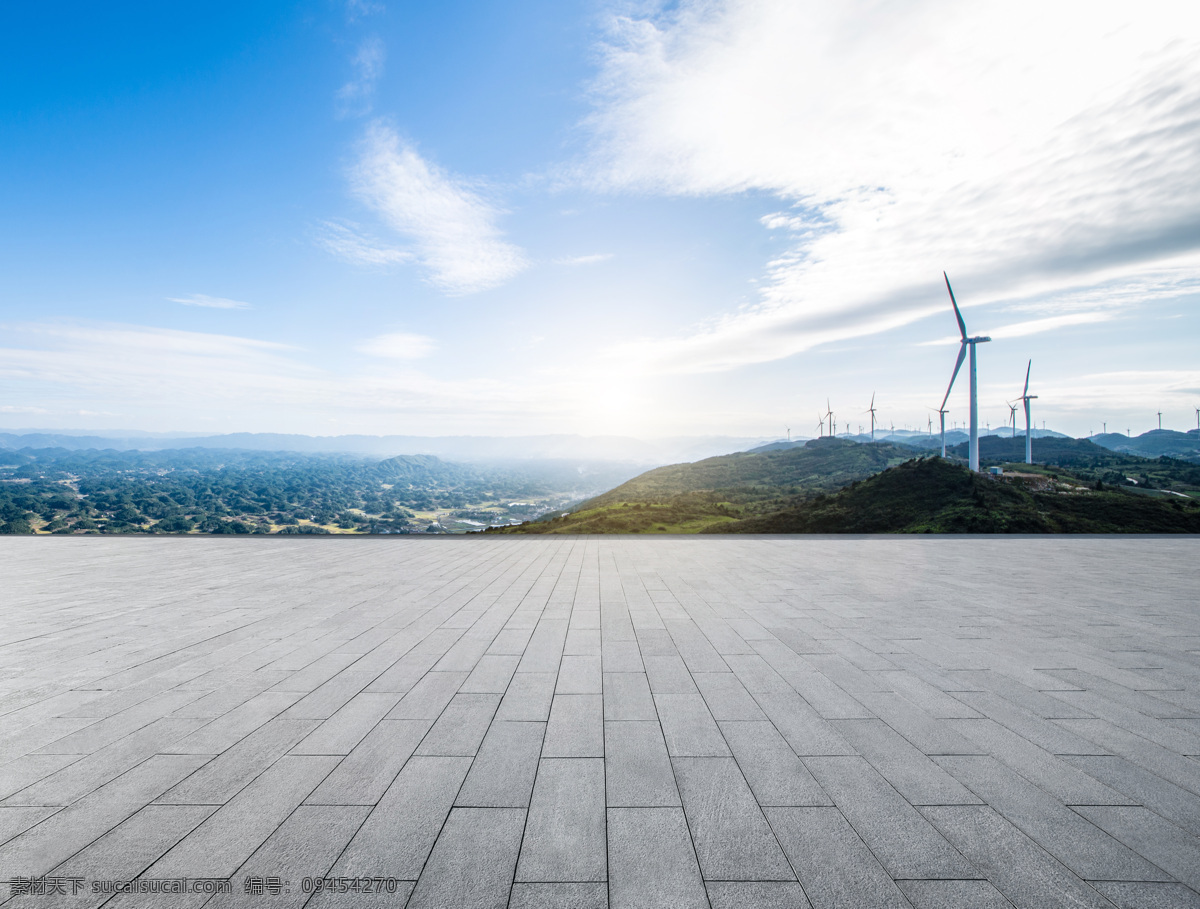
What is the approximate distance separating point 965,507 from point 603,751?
4134cm

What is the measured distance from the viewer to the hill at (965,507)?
29422 millimetres

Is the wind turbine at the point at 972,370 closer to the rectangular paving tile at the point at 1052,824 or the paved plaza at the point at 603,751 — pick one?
the paved plaza at the point at 603,751

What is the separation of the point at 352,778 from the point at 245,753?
976mm

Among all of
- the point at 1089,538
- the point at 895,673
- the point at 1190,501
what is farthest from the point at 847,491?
the point at 895,673

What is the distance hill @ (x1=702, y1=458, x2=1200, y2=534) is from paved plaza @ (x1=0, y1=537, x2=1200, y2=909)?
20.0m

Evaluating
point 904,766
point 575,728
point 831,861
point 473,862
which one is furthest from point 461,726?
point 904,766

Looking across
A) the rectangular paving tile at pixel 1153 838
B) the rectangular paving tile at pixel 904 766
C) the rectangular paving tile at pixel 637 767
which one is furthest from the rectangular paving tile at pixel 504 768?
the rectangular paving tile at pixel 1153 838

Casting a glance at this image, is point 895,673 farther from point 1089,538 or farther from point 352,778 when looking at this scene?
point 1089,538

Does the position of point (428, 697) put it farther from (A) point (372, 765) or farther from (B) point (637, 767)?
(B) point (637, 767)

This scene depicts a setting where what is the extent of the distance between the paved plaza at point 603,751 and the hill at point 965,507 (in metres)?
20.0

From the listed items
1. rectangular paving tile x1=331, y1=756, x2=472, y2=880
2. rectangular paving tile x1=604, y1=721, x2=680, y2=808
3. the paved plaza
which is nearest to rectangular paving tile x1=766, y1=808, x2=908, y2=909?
the paved plaza

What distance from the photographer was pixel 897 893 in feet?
7.69

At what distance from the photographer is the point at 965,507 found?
118ft

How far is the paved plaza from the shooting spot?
8.15 ft
